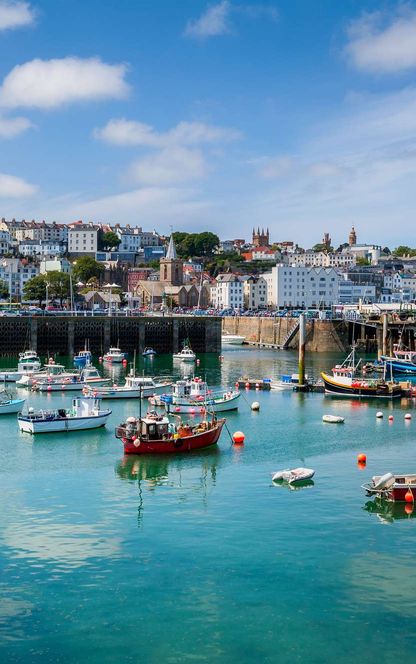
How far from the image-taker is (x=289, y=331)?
13088cm

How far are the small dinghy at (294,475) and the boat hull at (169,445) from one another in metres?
6.69

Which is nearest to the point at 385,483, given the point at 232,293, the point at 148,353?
the point at 148,353

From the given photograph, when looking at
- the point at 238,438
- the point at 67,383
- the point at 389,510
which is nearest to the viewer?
the point at 389,510

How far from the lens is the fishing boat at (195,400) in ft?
185

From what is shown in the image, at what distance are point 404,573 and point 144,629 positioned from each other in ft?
29.0

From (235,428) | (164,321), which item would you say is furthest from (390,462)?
(164,321)

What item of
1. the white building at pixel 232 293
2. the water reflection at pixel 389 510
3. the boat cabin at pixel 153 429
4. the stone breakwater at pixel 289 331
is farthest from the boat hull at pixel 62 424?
the white building at pixel 232 293

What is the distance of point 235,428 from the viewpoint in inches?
2026

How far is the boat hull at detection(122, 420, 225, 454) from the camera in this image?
137ft

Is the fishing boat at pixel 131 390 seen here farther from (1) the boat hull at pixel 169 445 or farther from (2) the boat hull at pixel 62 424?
(1) the boat hull at pixel 169 445

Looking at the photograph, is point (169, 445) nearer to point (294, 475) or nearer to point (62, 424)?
point (294, 475)

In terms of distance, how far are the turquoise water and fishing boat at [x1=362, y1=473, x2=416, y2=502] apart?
62 centimetres

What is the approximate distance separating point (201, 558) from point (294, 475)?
10.8m

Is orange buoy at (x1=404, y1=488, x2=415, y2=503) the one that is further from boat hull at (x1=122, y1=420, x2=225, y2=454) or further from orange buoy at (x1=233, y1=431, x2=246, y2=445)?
orange buoy at (x1=233, y1=431, x2=246, y2=445)
